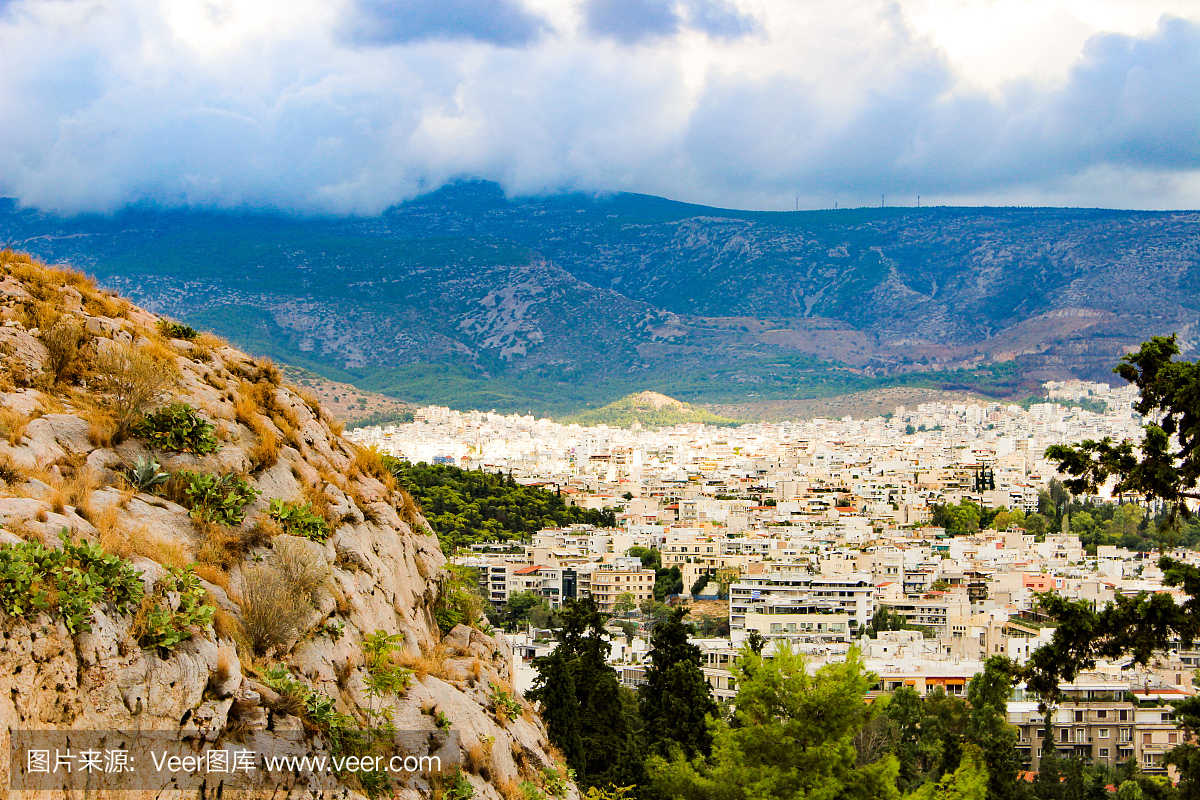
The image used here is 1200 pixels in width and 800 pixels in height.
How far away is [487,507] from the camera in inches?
2518

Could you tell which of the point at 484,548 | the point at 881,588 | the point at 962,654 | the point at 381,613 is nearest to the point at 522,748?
the point at 381,613

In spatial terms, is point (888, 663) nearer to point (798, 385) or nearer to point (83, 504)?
point (83, 504)

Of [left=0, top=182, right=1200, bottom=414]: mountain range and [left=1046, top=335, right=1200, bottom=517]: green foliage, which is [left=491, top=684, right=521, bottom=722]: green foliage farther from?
[left=0, top=182, right=1200, bottom=414]: mountain range

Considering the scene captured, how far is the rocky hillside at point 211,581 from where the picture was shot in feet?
14.0

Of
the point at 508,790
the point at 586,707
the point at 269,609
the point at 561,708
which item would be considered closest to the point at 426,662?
the point at 508,790

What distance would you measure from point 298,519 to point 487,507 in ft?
191

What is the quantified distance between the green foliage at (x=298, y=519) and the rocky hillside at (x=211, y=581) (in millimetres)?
12

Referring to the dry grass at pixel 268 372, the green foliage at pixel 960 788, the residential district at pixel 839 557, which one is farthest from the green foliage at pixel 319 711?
the green foliage at pixel 960 788

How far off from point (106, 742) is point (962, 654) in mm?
38474

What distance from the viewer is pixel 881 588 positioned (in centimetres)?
4938

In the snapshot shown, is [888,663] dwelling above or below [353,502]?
below

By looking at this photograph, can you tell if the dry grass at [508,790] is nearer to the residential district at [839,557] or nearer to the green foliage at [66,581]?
the green foliage at [66,581]

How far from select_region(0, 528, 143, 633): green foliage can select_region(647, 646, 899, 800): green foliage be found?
690 cm

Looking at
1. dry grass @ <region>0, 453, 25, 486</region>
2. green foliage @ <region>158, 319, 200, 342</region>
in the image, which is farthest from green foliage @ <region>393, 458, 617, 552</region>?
dry grass @ <region>0, 453, 25, 486</region>
